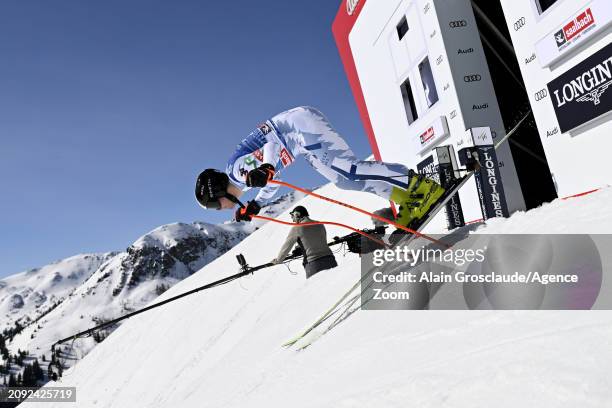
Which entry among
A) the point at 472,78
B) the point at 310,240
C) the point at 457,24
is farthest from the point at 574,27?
the point at 310,240

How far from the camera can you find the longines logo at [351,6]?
1113 cm

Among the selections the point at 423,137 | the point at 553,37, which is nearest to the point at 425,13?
the point at 423,137

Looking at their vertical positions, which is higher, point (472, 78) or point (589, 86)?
point (472, 78)

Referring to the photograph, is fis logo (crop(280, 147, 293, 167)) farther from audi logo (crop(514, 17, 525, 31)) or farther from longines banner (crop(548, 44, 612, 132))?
audi logo (crop(514, 17, 525, 31))

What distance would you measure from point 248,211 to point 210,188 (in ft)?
1.34

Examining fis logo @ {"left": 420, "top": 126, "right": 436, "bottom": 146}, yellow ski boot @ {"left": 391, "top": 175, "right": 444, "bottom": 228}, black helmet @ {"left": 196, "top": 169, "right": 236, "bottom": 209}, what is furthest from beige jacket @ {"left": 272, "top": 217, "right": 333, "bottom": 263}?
fis logo @ {"left": 420, "top": 126, "right": 436, "bottom": 146}

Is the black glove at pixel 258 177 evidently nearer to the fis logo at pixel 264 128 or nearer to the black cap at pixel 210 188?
the black cap at pixel 210 188

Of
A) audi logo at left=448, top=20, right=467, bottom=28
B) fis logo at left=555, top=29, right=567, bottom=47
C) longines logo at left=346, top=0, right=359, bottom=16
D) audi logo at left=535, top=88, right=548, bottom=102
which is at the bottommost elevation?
audi logo at left=535, top=88, right=548, bottom=102

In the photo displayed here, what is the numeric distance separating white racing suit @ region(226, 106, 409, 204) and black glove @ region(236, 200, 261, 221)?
0.39m

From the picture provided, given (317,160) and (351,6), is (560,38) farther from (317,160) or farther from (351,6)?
(351,6)

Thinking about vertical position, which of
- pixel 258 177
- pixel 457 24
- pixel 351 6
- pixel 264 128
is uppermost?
pixel 351 6

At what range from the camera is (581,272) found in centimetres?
241

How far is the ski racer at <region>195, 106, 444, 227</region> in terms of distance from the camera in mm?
4398

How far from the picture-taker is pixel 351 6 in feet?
37.2
